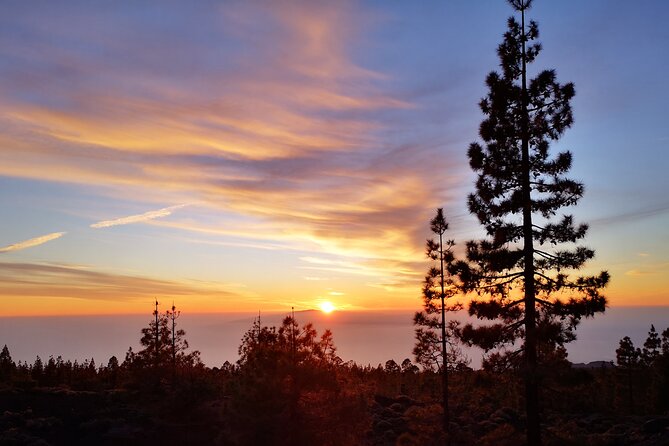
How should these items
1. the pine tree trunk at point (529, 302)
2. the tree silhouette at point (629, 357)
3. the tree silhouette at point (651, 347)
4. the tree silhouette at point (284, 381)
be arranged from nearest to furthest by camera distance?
the pine tree trunk at point (529, 302) → the tree silhouette at point (284, 381) → the tree silhouette at point (629, 357) → the tree silhouette at point (651, 347)

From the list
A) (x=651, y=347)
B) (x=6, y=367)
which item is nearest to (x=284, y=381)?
(x=6, y=367)

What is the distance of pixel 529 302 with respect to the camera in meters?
23.1

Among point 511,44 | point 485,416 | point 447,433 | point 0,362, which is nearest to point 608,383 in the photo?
point 485,416

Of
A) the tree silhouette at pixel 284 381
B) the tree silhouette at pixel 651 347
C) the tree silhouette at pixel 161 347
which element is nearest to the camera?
the tree silhouette at pixel 284 381

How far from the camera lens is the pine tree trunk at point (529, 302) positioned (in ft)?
73.4

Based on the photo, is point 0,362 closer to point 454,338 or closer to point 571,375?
point 454,338

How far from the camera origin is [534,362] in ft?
73.6

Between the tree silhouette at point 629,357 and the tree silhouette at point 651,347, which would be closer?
the tree silhouette at point 629,357

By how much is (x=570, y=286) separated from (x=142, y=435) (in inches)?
1258

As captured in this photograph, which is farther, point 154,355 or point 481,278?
point 154,355

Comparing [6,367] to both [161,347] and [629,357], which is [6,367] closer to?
[161,347]

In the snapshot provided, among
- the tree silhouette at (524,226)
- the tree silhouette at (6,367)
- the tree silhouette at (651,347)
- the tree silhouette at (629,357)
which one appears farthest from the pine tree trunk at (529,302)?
the tree silhouette at (651,347)

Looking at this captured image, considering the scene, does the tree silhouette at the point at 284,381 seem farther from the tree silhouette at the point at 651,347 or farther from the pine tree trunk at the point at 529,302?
the tree silhouette at the point at 651,347

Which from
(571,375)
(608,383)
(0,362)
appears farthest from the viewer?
(608,383)
